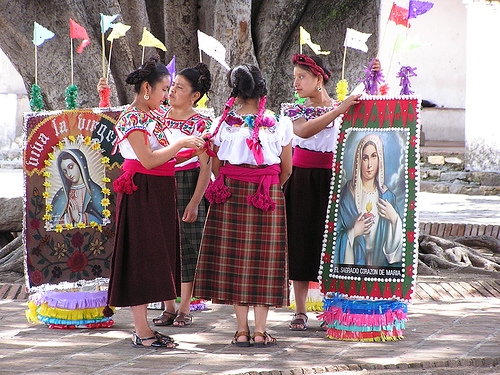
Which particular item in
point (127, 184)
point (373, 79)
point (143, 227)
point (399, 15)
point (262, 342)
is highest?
point (399, 15)

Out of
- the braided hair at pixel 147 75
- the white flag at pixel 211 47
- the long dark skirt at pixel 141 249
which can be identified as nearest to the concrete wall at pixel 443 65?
the white flag at pixel 211 47

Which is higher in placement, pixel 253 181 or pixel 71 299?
pixel 253 181

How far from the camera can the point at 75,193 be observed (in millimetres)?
4820

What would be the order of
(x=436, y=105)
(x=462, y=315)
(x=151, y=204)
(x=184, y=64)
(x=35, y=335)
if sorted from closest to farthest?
(x=151, y=204) → (x=35, y=335) → (x=462, y=315) → (x=184, y=64) → (x=436, y=105)

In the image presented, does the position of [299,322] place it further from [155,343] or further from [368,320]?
[155,343]

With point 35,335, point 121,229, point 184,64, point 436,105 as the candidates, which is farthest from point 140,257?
point 436,105

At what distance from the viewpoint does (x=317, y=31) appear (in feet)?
20.9

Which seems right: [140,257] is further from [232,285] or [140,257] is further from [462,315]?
[462,315]

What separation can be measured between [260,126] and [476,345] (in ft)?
5.38

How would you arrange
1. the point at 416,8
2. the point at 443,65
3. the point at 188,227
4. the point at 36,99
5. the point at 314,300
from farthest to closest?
the point at 443,65, the point at 314,300, the point at 188,227, the point at 36,99, the point at 416,8

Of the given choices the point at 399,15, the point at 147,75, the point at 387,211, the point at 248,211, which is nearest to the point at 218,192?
the point at 248,211

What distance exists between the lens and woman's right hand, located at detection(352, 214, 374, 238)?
14.6ft

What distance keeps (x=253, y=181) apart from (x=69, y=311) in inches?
55.8

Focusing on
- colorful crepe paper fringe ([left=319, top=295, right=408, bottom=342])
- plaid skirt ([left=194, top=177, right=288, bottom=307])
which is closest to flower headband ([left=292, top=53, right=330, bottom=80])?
plaid skirt ([left=194, top=177, right=288, bottom=307])
